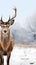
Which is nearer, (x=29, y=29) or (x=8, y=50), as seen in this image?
(x=8, y=50)

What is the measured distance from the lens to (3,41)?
12.1 feet

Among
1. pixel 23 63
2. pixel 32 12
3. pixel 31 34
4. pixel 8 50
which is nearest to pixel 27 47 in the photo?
pixel 31 34

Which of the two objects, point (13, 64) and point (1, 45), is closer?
point (1, 45)

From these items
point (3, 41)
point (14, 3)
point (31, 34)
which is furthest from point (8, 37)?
point (31, 34)

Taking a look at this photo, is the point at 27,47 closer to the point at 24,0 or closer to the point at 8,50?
the point at 24,0

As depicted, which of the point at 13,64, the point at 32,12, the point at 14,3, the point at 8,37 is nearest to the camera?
the point at 8,37

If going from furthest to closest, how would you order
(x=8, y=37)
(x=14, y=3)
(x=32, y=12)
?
1. (x=32, y=12)
2. (x=14, y=3)
3. (x=8, y=37)

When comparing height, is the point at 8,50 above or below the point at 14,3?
below

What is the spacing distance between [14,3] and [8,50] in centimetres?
320

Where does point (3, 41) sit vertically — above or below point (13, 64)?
above

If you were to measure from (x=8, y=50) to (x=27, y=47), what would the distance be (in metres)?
3.24

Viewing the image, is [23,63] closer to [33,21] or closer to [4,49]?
[4,49]

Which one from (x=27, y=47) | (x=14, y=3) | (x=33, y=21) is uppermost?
(x=14, y=3)

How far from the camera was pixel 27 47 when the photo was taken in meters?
6.95
